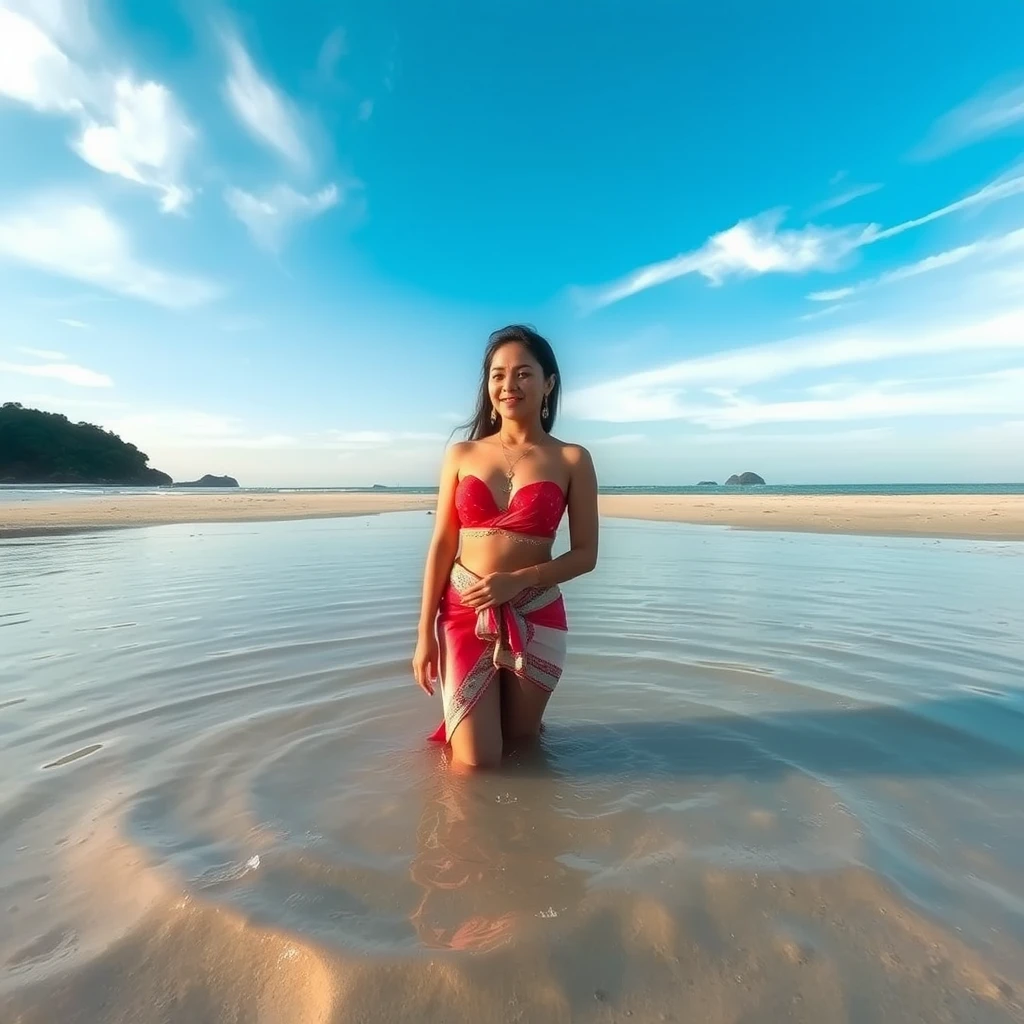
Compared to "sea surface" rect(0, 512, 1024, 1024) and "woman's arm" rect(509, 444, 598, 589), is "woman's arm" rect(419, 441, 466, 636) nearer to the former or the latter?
"woman's arm" rect(509, 444, 598, 589)

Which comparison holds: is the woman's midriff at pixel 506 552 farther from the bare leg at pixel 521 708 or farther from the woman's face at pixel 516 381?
the woman's face at pixel 516 381

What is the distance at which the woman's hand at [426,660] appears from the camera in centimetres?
365

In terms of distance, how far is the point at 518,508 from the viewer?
3.62 meters

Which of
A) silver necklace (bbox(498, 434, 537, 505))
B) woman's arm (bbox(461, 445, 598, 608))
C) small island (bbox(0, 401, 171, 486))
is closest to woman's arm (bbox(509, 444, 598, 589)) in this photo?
woman's arm (bbox(461, 445, 598, 608))

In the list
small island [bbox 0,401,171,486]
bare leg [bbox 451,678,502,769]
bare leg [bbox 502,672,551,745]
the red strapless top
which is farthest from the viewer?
small island [bbox 0,401,171,486]

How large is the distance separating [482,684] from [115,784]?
181 cm

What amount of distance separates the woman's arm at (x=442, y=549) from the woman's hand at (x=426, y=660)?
0.14 ft

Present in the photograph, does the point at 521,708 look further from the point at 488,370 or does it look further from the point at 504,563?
the point at 488,370

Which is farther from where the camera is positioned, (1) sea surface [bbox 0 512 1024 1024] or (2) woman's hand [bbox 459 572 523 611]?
(2) woman's hand [bbox 459 572 523 611]

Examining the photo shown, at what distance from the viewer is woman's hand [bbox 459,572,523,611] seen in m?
3.29

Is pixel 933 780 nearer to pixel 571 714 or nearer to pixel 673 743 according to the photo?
pixel 673 743

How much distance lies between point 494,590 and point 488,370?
4.83 ft

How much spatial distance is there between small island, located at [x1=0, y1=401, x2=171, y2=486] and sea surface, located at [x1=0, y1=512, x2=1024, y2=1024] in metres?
87.4

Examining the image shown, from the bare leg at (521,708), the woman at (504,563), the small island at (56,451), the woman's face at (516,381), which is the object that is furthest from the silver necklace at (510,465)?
the small island at (56,451)
